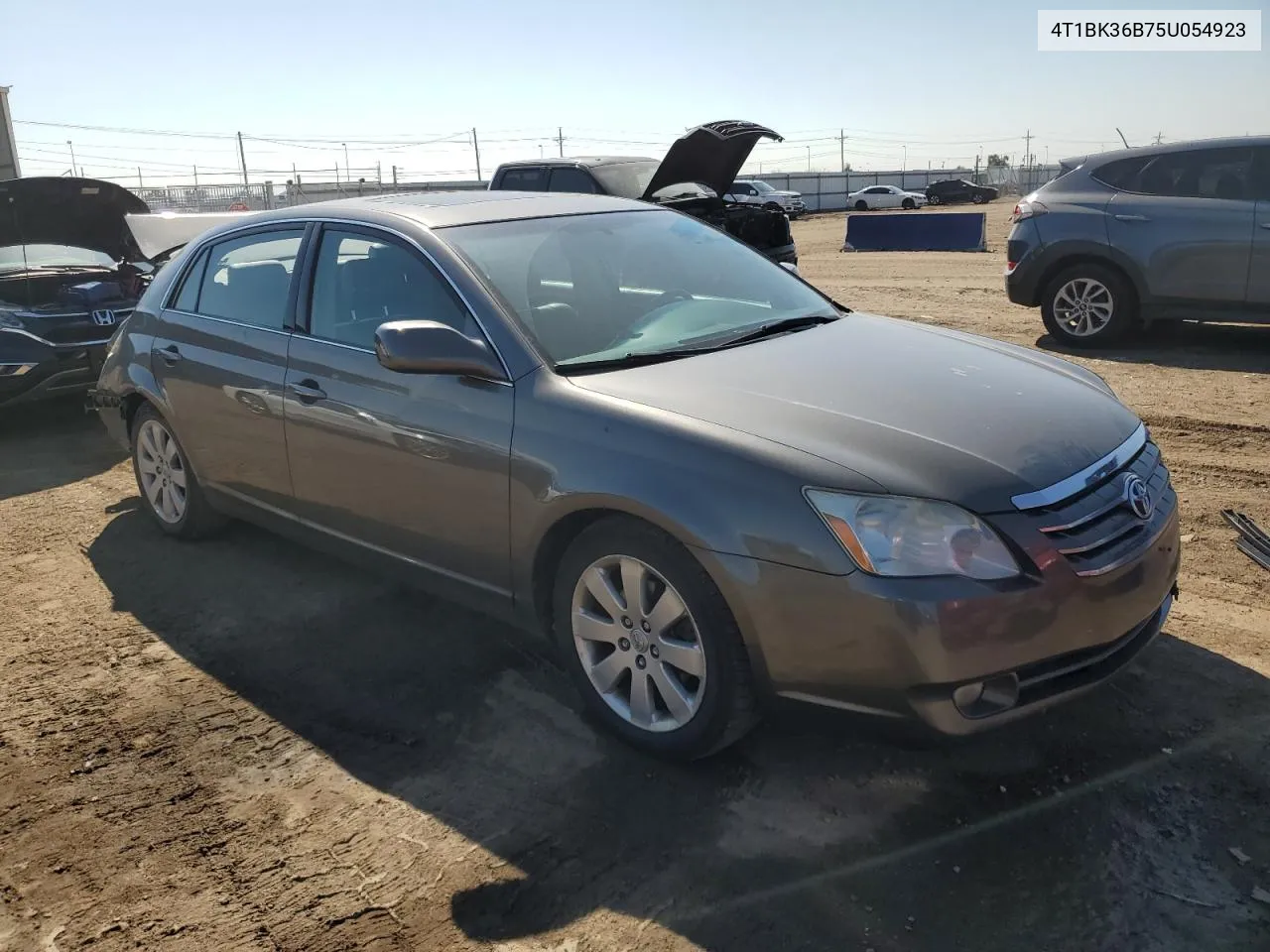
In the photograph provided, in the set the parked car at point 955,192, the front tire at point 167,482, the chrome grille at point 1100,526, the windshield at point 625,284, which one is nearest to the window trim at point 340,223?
the windshield at point 625,284

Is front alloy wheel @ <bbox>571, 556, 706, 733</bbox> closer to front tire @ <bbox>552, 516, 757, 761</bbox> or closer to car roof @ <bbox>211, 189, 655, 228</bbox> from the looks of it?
front tire @ <bbox>552, 516, 757, 761</bbox>

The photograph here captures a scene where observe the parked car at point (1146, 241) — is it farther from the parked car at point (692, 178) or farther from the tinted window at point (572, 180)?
the tinted window at point (572, 180)

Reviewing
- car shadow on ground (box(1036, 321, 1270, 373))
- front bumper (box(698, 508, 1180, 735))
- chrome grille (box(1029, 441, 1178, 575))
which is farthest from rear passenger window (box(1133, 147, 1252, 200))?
front bumper (box(698, 508, 1180, 735))

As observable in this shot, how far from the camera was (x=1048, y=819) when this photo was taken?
9.10 feet

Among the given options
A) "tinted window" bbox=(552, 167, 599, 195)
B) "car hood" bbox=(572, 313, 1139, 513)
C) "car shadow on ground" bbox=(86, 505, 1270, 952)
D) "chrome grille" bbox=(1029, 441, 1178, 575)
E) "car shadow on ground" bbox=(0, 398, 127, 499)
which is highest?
"tinted window" bbox=(552, 167, 599, 195)

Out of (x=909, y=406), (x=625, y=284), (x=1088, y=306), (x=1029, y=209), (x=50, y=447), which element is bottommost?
(x=50, y=447)

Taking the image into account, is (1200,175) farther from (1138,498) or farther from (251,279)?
(251,279)

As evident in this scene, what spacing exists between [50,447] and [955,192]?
4766 centimetres

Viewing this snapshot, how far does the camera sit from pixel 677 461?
2887 millimetres

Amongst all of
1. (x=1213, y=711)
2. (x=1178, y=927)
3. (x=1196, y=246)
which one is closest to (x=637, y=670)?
(x=1178, y=927)

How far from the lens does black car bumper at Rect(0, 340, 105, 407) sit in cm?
716

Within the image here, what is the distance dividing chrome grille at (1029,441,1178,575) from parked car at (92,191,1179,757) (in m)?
0.01

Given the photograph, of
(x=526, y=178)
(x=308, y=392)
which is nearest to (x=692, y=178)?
(x=526, y=178)

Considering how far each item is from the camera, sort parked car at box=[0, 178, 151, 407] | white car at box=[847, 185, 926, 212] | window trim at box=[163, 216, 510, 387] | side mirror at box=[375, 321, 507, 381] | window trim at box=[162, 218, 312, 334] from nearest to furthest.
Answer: side mirror at box=[375, 321, 507, 381]
window trim at box=[163, 216, 510, 387]
window trim at box=[162, 218, 312, 334]
parked car at box=[0, 178, 151, 407]
white car at box=[847, 185, 926, 212]
